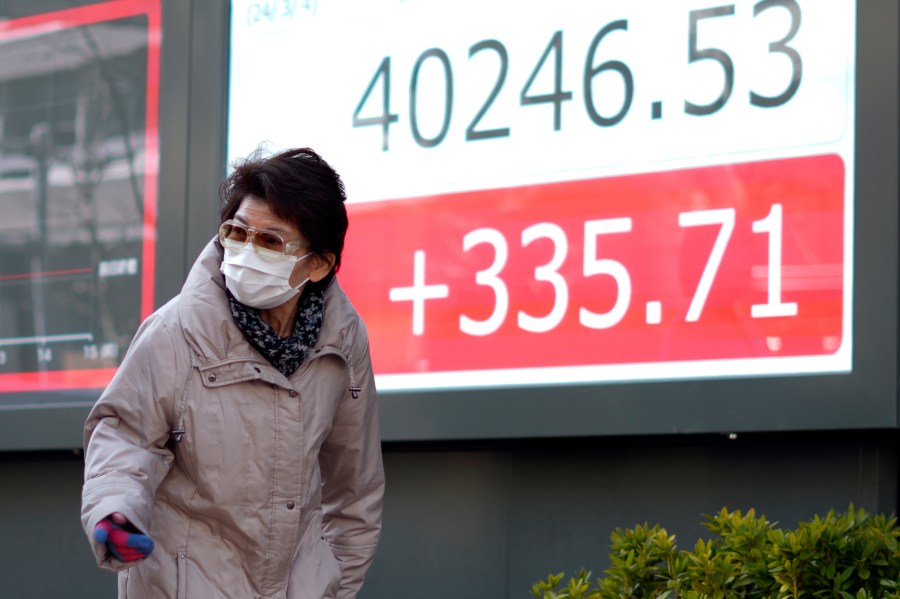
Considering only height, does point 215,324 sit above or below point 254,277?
below

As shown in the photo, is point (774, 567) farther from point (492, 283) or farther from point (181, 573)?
point (492, 283)

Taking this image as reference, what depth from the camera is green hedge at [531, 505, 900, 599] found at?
336 centimetres

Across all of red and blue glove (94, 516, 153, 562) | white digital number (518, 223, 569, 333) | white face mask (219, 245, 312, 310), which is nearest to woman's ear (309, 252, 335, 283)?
white face mask (219, 245, 312, 310)

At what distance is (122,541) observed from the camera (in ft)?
9.06

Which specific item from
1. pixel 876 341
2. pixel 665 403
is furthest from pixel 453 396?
pixel 876 341

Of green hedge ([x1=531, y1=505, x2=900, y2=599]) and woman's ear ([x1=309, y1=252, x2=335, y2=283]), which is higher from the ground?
woman's ear ([x1=309, y1=252, x2=335, y2=283])

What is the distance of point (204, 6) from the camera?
217 inches

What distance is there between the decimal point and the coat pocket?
1942 millimetres

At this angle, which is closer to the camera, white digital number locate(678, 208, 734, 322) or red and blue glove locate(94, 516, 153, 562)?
red and blue glove locate(94, 516, 153, 562)

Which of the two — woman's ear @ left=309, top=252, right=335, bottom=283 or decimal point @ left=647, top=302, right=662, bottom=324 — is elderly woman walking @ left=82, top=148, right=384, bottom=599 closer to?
woman's ear @ left=309, top=252, right=335, bottom=283

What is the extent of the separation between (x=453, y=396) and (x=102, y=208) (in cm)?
189

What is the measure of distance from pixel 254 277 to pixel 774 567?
1.43 meters

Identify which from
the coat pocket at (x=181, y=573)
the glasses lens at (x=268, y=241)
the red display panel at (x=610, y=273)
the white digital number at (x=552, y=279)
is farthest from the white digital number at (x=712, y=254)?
the coat pocket at (x=181, y=573)

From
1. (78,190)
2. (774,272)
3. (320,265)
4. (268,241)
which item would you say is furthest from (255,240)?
(78,190)
